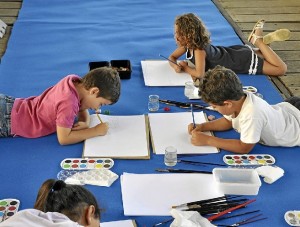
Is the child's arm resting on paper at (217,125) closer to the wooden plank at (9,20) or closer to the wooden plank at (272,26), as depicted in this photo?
the wooden plank at (272,26)

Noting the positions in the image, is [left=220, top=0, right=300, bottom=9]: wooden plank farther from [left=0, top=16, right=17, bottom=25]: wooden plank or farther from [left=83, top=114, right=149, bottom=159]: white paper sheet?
[left=83, top=114, right=149, bottom=159]: white paper sheet

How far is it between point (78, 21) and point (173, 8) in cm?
94

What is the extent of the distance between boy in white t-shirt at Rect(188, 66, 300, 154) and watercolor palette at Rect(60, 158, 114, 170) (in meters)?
0.46

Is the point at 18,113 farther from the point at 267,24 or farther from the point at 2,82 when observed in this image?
the point at 267,24

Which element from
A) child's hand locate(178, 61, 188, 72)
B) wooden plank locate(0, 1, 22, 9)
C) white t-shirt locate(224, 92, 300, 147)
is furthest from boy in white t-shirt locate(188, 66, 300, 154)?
wooden plank locate(0, 1, 22, 9)

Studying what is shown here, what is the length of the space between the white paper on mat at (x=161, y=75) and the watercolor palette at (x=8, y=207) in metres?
1.31

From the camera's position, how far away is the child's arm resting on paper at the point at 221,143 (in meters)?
2.38

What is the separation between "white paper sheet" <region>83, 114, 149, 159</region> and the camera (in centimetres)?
236

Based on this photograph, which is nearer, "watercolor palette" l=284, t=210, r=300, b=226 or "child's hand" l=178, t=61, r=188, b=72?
"watercolor palette" l=284, t=210, r=300, b=226

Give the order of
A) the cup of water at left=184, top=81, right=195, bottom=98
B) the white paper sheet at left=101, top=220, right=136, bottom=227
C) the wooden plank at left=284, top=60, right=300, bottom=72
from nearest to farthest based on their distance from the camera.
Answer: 1. the white paper sheet at left=101, top=220, right=136, bottom=227
2. the cup of water at left=184, top=81, right=195, bottom=98
3. the wooden plank at left=284, top=60, right=300, bottom=72

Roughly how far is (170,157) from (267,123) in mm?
512

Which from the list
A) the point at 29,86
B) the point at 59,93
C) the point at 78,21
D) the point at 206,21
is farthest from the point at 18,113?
the point at 206,21

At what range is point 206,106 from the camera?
9.27ft

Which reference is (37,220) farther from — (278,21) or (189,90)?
(278,21)
